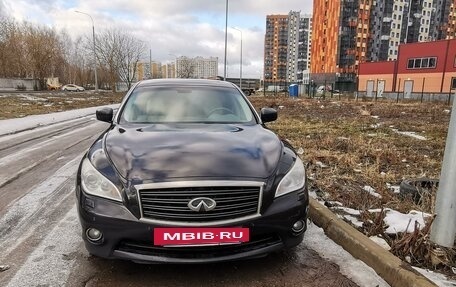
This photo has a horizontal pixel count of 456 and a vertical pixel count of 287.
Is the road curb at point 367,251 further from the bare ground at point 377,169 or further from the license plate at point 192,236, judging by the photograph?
the license plate at point 192,236

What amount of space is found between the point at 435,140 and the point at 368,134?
1.53m

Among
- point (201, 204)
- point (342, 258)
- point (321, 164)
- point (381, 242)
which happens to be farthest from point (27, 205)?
point (321, 164)

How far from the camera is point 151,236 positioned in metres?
2.59

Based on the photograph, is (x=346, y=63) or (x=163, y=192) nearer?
(x=163, y=192)

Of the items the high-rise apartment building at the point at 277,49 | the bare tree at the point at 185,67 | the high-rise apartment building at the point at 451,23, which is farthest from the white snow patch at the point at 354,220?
the high-rise apartment building at the point at 277,49

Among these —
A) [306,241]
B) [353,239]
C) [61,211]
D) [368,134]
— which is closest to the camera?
[353,239]

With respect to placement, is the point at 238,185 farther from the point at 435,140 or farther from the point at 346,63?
the point at 346,63

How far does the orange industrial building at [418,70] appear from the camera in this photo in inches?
1558

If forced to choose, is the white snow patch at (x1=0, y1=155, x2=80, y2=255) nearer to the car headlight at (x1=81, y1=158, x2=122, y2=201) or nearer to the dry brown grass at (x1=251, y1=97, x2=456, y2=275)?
the car headlight at (x1=81, y1=158, x2=122, y2=201)

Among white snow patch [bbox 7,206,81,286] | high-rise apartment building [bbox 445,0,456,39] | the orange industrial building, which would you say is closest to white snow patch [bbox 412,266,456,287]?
white snow patch [bbox 7,206,81,286]

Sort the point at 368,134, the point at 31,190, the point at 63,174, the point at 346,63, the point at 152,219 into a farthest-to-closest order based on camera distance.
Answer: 1. the point at 346,63
2. the point at 368,134
3. the point at 63,174
4. the point at 31,190
5. the point at 152,219

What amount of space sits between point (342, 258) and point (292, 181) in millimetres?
825

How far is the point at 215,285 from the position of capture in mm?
2773

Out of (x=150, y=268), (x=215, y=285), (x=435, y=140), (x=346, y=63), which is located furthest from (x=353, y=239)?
(x=346, y=63)
